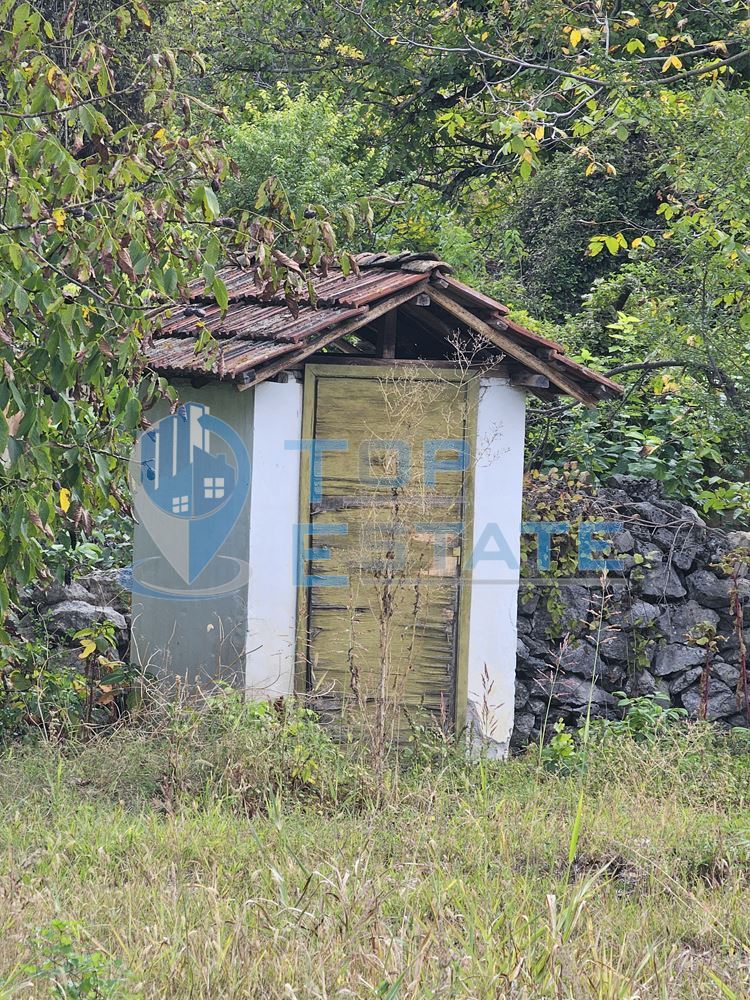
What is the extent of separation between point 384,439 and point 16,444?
10.4 feet

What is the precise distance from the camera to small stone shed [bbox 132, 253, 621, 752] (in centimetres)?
759

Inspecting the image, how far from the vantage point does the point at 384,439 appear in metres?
7.82

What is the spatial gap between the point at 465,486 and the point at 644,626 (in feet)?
6.86

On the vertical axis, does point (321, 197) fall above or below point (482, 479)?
above

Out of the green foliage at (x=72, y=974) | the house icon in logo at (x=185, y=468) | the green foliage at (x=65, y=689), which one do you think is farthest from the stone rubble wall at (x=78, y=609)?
the green foliage at (x=72, y=974)

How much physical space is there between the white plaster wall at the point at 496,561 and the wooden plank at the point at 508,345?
263 millimetres

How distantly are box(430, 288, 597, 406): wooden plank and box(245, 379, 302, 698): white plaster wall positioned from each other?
1.12 meters

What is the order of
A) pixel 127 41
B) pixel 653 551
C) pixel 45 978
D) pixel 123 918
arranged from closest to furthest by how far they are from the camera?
1. pixel 45 978
2. pixel 123 918
3. pixel 653 551
4. pixel 127 41

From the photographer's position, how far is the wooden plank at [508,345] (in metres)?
7.69

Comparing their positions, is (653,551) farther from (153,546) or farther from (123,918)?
(123,918)

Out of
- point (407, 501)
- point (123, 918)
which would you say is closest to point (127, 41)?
point (407, 501)

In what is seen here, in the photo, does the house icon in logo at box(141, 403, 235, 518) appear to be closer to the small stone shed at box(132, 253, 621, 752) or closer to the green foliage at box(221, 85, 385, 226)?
the small stone shed at box(132, 253, 621, 752)

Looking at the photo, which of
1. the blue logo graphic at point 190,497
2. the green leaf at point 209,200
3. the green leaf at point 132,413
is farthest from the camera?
the blue logo graphic at point 190,497

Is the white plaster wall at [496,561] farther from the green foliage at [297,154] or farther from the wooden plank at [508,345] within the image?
the green foliage at [297,154]
